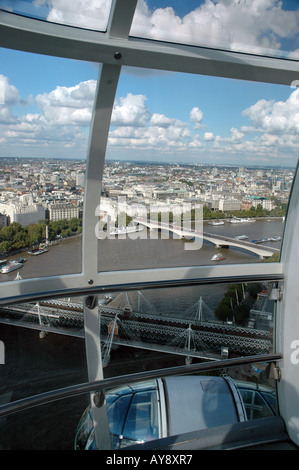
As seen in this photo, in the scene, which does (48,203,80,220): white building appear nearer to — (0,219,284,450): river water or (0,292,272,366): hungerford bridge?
(0,219,284,450): river water

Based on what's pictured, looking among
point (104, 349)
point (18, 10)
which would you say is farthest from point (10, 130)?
point (104, 349)

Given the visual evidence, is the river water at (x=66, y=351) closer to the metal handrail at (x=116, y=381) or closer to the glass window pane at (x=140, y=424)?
the metal handrail at (x=116, y=381)

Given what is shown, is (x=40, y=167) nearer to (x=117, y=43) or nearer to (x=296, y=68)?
(x=117, y=43)

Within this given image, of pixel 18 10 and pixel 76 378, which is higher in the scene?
pixel 18 10

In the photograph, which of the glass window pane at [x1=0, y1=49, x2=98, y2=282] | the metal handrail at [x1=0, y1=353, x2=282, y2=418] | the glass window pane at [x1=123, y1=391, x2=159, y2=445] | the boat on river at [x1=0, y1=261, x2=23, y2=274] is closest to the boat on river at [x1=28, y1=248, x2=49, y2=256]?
the glass window pane at [x1=0, y1=49, x2=98, y2=282]

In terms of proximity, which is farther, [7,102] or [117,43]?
[7,102]
